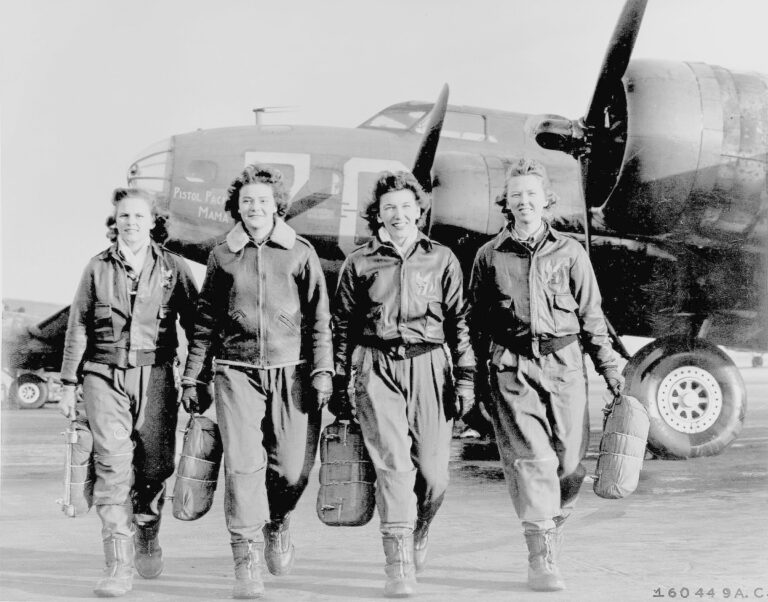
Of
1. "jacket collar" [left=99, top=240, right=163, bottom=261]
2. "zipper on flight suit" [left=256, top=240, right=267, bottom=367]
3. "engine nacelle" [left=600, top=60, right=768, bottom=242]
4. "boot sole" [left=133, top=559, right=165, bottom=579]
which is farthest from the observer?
"engine nacelle" [left=600, top=60, right=768, bottom=242]

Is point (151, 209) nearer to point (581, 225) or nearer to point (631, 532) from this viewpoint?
point (631, 532)

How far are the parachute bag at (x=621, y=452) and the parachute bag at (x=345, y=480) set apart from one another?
3.72 feet

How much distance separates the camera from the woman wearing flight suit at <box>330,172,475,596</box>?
4031 mm

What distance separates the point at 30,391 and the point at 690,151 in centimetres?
1699

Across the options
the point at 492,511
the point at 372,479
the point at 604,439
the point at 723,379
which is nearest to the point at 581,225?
the point at 723,379

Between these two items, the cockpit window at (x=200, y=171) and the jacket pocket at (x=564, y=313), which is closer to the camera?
the jacket pocket at (x=564, y=313)

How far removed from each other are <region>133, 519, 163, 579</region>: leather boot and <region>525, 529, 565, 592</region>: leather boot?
1.82 meters

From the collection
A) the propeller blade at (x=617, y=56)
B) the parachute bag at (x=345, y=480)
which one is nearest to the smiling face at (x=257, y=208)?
the parachute bag at (x=345, y=480)

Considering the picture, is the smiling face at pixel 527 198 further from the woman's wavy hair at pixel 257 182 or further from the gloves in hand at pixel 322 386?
the gloves in hand at pixel 322 386

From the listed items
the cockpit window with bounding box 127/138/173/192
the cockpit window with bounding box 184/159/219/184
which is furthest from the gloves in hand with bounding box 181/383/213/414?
the cockpit window with bounding box 127/138/173/192

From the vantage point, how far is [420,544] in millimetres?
4230

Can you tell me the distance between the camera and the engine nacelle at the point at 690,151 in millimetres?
6844

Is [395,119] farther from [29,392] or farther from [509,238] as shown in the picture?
[29,392]

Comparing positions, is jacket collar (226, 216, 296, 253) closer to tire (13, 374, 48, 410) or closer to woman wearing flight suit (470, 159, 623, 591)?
woman wearing flight suit (470, 159, 623, 591)
